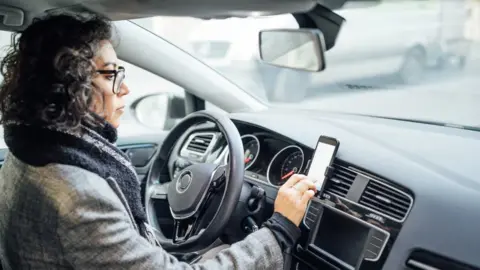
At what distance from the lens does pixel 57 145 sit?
147 cm

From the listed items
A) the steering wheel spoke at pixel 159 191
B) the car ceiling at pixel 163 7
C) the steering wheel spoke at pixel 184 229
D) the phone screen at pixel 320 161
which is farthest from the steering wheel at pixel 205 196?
the car ceiling at pixel 163 7

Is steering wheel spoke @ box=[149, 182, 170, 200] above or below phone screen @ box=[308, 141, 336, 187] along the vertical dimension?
below

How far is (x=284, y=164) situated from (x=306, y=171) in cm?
28

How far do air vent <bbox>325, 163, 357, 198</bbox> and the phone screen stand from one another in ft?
0.14

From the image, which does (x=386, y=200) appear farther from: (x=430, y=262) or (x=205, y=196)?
(x=205, y=196)

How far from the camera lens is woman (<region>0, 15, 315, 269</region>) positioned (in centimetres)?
142

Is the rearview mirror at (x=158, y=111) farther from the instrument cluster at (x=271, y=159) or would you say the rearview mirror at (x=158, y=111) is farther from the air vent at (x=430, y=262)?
the air vent at (x=430, y=262)

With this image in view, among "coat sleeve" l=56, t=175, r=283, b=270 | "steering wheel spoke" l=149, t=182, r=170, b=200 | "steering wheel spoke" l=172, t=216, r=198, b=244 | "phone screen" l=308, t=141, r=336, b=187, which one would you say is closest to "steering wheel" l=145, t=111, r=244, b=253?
"steering wheel spoke" l=172, t=216, r=198, b=244

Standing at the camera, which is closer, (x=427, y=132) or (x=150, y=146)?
(x=427, y=132)

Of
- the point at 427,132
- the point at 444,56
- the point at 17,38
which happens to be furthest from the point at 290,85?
the point at 17,38

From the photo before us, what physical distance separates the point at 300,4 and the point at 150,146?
6.05 feet

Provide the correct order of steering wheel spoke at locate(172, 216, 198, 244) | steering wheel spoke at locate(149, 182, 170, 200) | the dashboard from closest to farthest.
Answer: the dashboard → steering wheel spoke at locate(172, 216, 198, 244) → steering wheel spoke at locate(149, 182, 170, 200)

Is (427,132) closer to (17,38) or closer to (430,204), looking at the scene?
(430,204)

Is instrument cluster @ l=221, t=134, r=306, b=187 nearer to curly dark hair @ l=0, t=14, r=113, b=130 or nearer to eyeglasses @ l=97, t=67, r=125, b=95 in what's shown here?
eyeglasses @ l=97, t=67, r=125, b=95
